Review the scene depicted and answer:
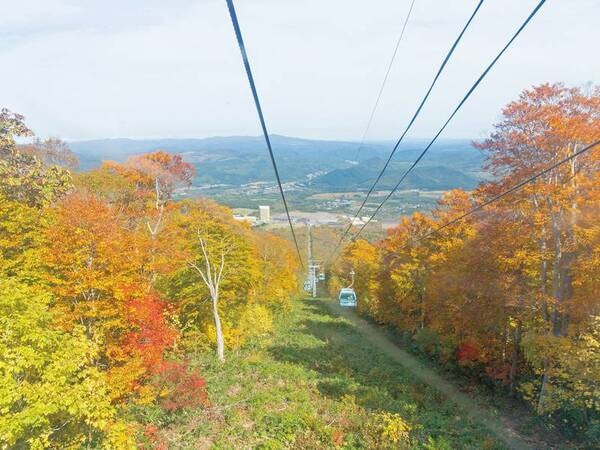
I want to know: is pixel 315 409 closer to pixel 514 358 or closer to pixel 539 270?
pixel 514 358

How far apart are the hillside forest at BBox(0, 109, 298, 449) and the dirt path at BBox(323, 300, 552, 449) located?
11052 millimetres

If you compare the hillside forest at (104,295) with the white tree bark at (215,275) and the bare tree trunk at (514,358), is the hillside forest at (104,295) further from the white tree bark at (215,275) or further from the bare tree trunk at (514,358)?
the bare tree trunk at (514,358)

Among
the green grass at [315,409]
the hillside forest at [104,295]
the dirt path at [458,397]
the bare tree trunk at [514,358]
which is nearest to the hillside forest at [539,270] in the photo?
the bare tree trunk at [514,358]

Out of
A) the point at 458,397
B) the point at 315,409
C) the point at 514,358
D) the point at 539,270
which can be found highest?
the point at 539,270

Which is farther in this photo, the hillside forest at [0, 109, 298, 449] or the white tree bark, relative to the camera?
the white tree bark

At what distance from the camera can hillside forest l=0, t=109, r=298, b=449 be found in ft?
33.8

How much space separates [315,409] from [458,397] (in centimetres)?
821

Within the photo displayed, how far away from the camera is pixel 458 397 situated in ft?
75.9

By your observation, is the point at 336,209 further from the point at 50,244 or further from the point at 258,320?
the point at 50,244

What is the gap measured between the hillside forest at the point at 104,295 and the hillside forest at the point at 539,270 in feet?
40.6

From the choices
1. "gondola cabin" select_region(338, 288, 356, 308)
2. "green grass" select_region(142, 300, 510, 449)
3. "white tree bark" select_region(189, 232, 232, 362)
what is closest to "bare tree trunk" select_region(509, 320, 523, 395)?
"green grass" select_region(142, 300, 510, 449)

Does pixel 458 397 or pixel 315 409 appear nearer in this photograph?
pixel 315 409

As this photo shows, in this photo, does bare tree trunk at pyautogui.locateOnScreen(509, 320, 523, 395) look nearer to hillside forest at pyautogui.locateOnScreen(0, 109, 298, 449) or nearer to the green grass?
the green grass

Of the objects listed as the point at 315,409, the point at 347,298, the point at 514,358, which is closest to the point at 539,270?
the point at 514,358
